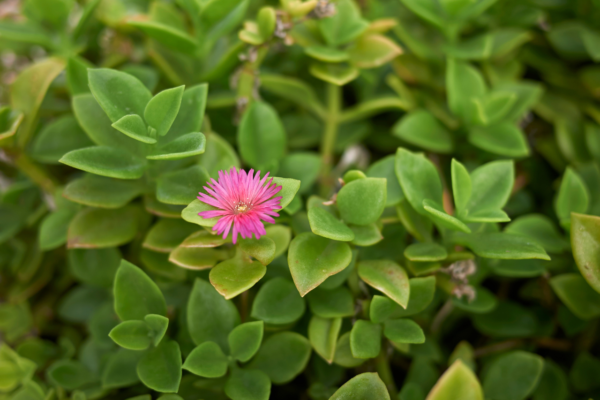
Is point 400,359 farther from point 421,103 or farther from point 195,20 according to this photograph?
point 195,20

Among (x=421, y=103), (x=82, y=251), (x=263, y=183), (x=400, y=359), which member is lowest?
(x=400, y=359)

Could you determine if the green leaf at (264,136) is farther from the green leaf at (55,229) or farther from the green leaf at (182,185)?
the green leaf at (55,229)

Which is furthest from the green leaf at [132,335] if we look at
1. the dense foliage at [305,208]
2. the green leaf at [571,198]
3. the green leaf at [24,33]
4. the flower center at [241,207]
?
the green leaf at [571,198]

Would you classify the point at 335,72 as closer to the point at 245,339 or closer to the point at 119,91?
the point at 119,91

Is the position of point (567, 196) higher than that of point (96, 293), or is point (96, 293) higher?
point (567, 196)

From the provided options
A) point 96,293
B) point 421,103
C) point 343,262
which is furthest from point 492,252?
point 96,293

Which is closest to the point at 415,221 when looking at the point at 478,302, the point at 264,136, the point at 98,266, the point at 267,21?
the point at 478,302

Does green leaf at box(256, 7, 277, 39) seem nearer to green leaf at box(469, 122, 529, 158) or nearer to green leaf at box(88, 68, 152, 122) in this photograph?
green leaf at box(88, 68, 152, 122)
